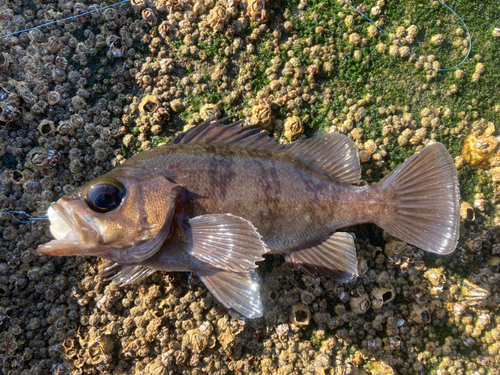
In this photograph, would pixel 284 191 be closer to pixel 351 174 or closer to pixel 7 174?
pixel 351 174

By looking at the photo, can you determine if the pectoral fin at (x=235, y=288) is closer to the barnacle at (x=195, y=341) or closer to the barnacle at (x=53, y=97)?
the barnacle at (x=195, y=341)

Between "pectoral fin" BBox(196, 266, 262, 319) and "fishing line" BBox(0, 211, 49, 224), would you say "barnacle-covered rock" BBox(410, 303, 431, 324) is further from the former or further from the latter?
"fishing line" BBox(0, 211, 49, 224)

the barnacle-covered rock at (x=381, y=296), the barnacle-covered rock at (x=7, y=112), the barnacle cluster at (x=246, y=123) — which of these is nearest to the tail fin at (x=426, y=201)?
the barnacle cluster at (x=246, y=123)

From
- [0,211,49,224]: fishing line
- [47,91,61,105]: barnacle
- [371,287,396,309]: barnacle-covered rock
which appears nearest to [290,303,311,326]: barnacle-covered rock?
[371,287,396,309]: barnacle-covered rock

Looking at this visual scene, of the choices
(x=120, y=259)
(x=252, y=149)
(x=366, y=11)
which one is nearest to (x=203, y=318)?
(x=120, y=259)

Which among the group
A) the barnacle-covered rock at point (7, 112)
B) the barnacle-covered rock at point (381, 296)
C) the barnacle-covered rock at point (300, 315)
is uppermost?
the barnacle-covered rock at point (7, 112)

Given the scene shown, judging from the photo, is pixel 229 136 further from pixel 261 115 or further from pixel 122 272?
pixel 122 272
